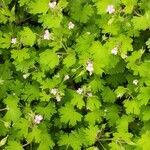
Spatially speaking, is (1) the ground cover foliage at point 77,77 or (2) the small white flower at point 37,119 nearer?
(1) the ground cover foliage at point 77,77

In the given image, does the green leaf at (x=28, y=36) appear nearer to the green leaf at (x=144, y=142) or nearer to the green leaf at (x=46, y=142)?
the green leaf at (x=46, y=142)

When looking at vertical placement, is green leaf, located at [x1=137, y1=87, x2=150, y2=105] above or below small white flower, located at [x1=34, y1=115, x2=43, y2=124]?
below

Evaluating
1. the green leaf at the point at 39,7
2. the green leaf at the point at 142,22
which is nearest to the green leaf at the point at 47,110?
the green leaf at the point at 39,7

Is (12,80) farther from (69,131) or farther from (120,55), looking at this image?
(120,55)

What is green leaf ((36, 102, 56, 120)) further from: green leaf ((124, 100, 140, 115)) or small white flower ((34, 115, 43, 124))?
green leaf ((124, 100, 140, 115))

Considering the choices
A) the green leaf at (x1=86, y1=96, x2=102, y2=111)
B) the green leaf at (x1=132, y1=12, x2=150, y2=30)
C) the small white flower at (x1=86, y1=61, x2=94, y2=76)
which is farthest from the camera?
the green leaf at (x1=86, y1=96, x2=102, y2=111)

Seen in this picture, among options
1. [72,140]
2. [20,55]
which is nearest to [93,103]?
[72,140]

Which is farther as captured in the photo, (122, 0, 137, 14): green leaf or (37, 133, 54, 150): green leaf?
(37, 133, 54, 150): green leaf

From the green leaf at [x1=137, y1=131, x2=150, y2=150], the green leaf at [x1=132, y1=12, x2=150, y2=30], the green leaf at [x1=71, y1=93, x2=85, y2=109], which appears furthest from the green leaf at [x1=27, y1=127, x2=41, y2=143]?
the green leaf at [x1=132, y1=12, x2=150, y2=30]

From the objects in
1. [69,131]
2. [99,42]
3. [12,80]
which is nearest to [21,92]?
[12,80]
